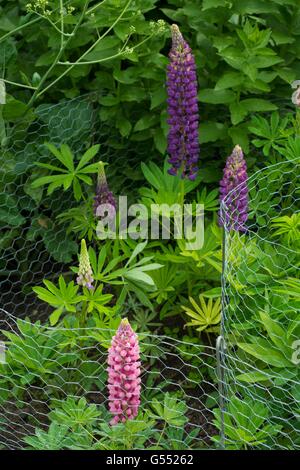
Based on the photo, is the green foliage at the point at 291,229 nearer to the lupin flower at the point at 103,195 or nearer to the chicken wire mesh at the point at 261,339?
the chicken wire mesh at the point at 261,339

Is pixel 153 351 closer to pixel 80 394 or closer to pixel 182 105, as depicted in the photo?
pixel 80 394

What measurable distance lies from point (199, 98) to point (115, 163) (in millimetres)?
487

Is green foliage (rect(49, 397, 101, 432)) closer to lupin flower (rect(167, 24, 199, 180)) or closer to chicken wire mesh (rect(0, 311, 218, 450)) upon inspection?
chicken wire mesh (rect(0, 311, 218, 450))

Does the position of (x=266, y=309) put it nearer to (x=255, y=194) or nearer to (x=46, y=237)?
(x=255, y=194)

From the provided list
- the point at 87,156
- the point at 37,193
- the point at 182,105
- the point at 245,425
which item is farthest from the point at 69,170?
the point at 245,425

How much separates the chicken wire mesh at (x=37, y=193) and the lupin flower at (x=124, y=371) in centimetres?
107

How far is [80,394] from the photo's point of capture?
9.34 feet

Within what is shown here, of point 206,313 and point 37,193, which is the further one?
point 37,193

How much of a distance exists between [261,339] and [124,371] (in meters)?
0.43

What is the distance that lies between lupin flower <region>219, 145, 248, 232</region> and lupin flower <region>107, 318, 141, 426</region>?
61 cm

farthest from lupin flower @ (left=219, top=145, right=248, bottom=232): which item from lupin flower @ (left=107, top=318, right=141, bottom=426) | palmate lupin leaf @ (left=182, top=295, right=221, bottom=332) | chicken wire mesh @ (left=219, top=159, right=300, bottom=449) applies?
lupin flower @ (left=107, top=318, right=141, bottom=426)

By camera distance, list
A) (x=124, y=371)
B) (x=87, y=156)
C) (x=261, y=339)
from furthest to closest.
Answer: (x=87, y=156) → (x=261, y=339) → (x=124, y=371)

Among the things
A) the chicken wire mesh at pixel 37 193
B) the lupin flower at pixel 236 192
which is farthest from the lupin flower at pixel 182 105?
the chicken wire mesh at pixel 37 193

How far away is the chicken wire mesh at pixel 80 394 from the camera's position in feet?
8.24
